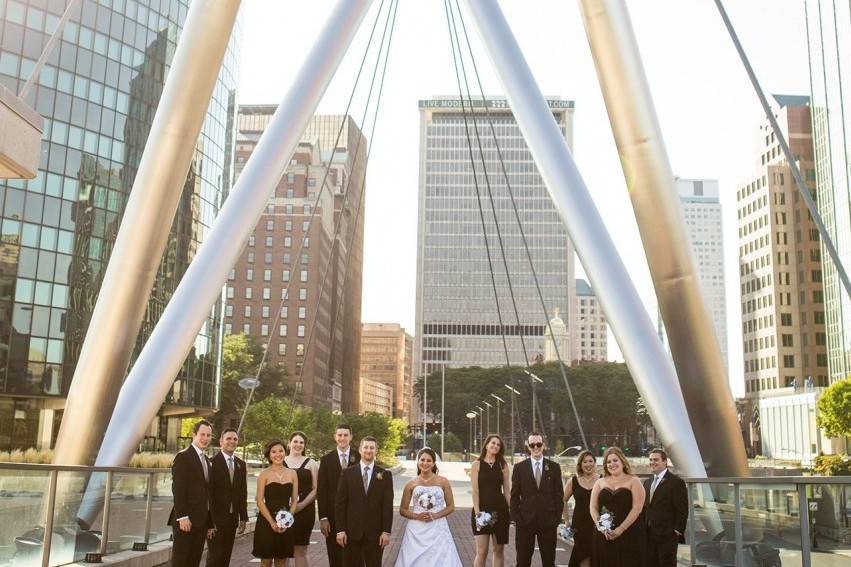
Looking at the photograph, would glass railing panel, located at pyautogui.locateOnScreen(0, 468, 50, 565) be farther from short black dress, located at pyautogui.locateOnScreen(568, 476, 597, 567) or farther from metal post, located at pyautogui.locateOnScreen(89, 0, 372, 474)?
short black dress, located at pyautogui.locateOnScreen(568, 476, 597, 567)

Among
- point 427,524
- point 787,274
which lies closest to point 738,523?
point 427,524

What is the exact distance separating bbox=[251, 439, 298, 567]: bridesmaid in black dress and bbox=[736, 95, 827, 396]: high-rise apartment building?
363ft

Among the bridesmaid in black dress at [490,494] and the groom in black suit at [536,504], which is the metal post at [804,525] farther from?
the bridesmaid in black dress at [490,494]

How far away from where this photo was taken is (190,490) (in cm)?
900

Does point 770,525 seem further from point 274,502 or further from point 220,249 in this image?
point 220,249

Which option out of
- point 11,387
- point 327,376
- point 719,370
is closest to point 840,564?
point 719,370

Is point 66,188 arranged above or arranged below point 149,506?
above

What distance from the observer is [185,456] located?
29.6 ft

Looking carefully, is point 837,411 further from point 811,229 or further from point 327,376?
point 327,376

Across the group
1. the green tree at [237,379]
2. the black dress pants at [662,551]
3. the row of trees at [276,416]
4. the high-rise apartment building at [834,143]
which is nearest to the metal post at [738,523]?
the black dress pants at [662,551]

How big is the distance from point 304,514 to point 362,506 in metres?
1.23

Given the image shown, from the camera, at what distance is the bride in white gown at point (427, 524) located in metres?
8.60

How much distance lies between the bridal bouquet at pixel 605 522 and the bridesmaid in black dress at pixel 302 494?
3213mm

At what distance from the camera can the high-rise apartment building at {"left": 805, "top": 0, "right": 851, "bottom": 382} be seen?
7844cm
